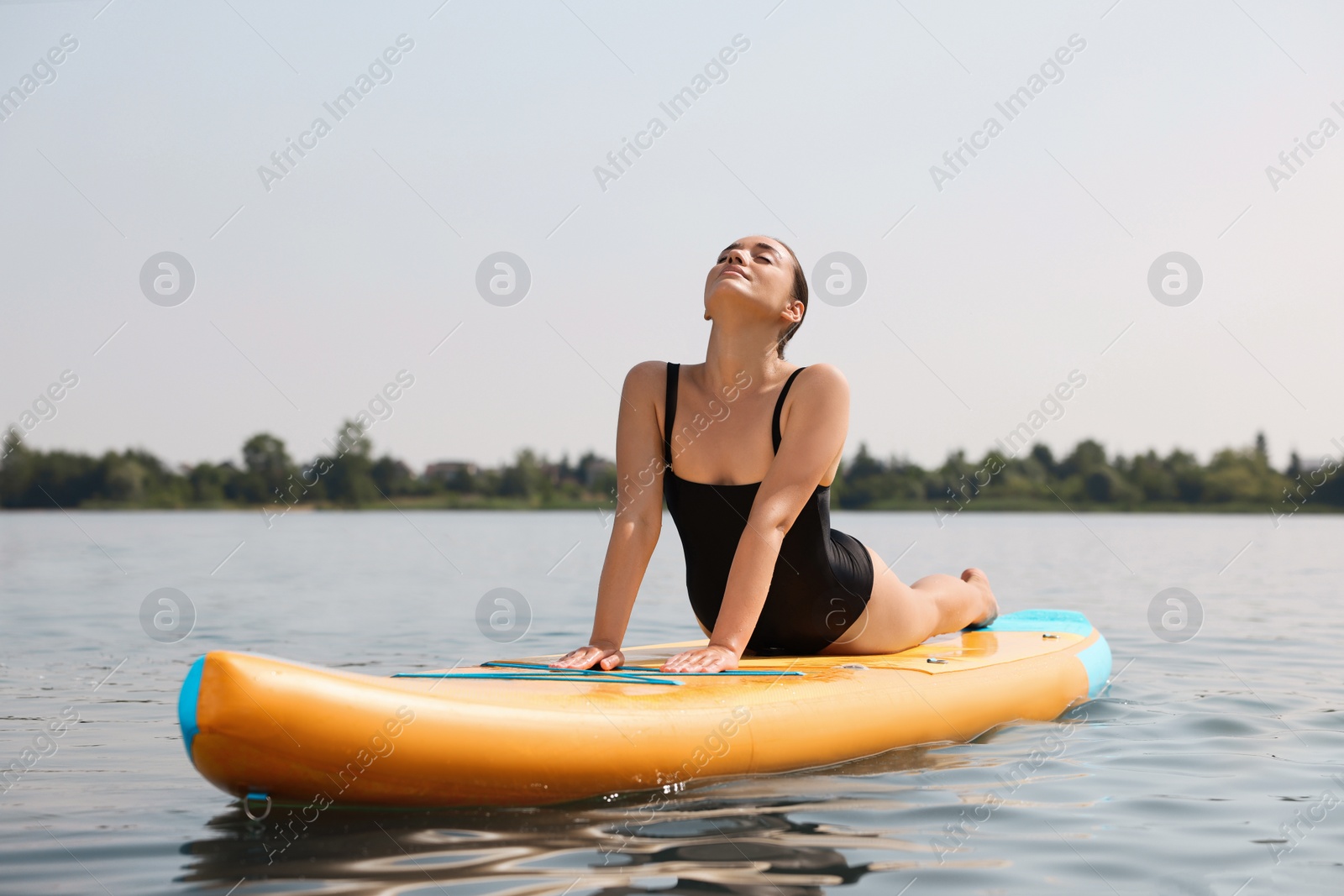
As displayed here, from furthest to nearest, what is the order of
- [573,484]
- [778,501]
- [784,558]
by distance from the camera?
1. [573,484]
2. [784,558]
3. [778,501]

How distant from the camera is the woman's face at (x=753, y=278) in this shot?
12.2 feet

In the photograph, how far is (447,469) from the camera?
5516 cm

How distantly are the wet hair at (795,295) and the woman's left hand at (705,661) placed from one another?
112cm

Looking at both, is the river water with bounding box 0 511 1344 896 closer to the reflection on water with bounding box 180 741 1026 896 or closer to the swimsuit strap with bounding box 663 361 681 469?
the reflection on water with bounding box 180 741 1026 896

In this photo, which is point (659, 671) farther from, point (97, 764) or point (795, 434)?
point (97, 764)

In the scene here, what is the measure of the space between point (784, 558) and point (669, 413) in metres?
0.65

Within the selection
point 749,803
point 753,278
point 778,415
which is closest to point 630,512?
point 778,415

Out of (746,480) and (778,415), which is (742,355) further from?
(746,480)

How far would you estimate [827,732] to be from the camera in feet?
10.8

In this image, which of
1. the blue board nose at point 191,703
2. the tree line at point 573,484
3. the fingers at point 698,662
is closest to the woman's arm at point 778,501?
the fingers at point 698,662

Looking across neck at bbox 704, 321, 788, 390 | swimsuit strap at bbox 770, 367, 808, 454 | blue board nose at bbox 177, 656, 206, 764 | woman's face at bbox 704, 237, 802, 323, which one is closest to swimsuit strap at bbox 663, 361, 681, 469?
neck at bbox 704, 321, 788, 390

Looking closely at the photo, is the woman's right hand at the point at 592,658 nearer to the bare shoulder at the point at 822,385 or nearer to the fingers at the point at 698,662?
the fingers at the point at 698,662

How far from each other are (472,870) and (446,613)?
257 inches

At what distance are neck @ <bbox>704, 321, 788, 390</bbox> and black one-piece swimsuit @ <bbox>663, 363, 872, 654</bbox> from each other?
13 centimetres
